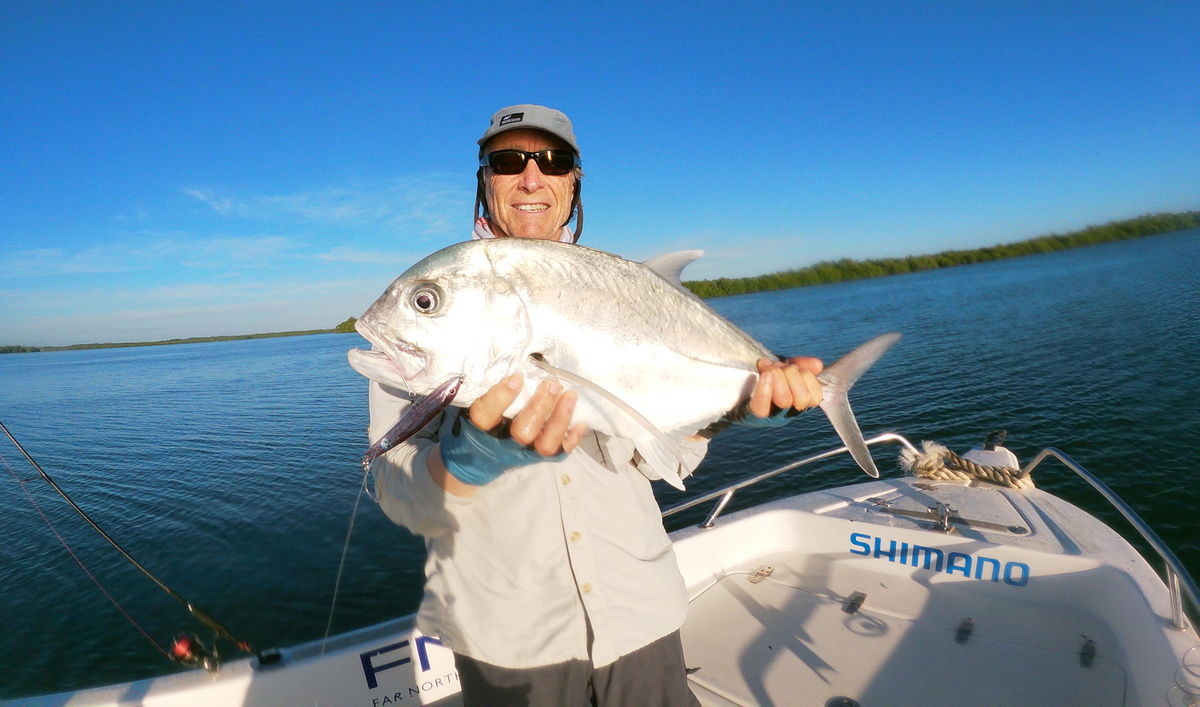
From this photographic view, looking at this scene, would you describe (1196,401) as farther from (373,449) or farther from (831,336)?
(373,449)

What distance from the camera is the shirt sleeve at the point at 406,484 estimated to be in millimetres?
2199

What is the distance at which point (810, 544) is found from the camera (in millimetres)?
5637

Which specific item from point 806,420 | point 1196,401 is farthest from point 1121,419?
point 806,420

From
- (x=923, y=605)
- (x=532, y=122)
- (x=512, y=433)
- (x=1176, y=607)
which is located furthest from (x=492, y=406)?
(x=923, y=605)

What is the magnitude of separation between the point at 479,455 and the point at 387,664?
3008 millimetres

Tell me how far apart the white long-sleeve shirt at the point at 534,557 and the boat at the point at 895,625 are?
7.48ft

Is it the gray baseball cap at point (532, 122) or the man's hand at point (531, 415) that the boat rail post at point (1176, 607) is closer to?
the man's hand at point (531, 415)

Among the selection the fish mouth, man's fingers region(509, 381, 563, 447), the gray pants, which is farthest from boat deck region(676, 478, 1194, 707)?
the fish mouth

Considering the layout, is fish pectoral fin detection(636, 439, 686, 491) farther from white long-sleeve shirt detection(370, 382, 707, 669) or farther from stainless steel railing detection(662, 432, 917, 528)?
stainless steel railing detection(662, 432, 917, 528)

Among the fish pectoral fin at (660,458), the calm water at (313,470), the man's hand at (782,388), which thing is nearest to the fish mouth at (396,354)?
the fish pectoral fin at (660,458)

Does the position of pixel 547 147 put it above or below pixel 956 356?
above

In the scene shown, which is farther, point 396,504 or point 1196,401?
point 1196,401

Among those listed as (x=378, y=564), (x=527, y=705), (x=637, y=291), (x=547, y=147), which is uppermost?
(x=547, y=147)

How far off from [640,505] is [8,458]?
2620 cm
